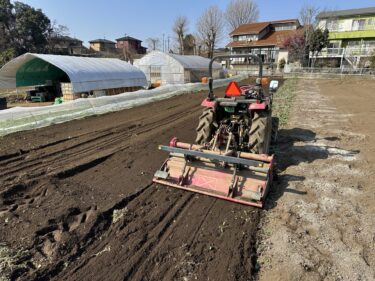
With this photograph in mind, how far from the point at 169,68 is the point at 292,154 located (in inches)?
795

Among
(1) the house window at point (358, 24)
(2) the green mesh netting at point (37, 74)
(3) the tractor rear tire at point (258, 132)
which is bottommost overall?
(3) the tractor rear tire at point (258, 132)

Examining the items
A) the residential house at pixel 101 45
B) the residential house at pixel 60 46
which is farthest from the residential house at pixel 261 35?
the residential house at pixel 101 45


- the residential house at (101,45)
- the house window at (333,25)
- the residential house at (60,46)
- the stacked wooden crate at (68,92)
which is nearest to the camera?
the stacked wooden crate at (68,92)

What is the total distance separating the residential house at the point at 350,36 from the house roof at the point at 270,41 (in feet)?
20.8

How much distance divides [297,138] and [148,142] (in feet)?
12.8

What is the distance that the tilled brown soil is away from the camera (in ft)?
9.09

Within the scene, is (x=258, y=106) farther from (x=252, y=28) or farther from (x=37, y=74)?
(x=252, y=28)

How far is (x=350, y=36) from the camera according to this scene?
119ft

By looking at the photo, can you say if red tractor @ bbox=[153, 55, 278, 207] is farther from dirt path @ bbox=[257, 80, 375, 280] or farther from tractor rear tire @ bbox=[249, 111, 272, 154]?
dirt path @ bbox=[257, 80, 375, 280]

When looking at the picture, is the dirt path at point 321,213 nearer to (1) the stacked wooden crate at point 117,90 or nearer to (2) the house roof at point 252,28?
(1) the stacked wooden crate at point 117,90

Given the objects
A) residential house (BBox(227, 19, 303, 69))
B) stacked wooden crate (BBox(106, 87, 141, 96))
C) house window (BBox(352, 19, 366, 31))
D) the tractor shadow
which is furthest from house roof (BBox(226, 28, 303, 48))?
the tractor shadow

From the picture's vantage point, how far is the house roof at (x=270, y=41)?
43.9 meters

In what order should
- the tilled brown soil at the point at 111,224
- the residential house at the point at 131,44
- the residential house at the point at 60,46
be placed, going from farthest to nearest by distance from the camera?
the residential house at the point at 131,44 → the residential house at the point at 60,46 → the tilled brown soil at the point at 111,224

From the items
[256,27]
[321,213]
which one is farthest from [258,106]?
[256,27]
